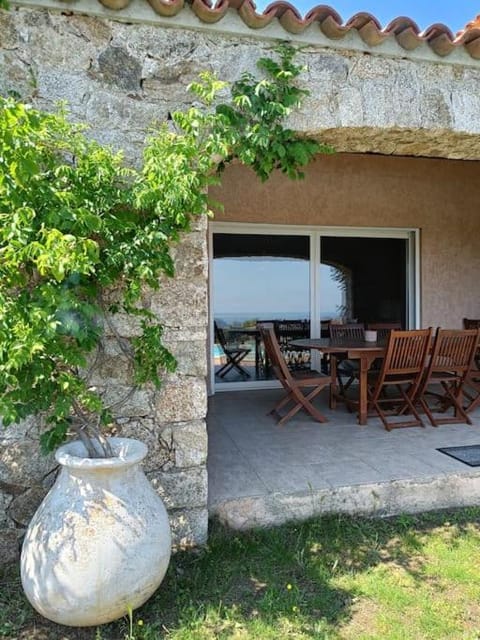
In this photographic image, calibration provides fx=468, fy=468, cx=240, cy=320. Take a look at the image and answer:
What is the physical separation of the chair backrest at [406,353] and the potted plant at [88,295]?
2421 millimetres

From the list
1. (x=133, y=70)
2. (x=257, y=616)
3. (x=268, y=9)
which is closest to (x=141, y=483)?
(x=257, y=616)

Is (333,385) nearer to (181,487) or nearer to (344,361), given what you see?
(344,361)

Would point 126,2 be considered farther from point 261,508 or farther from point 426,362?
point 426,362

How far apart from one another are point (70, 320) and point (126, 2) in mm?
1747

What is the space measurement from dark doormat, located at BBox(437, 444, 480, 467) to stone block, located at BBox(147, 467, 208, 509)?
6.58 feet

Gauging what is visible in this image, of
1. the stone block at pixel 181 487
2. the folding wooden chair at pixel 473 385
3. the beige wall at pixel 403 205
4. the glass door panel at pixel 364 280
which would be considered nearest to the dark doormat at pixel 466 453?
the folding wooden chair at pixel 473 385

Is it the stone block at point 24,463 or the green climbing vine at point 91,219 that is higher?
the green climbing vine at point 91,219

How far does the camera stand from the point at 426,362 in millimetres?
4676

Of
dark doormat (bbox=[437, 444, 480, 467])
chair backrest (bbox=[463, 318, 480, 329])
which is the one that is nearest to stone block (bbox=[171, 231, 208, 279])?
dark doormat (bbox=[437, 444, 480, 467])

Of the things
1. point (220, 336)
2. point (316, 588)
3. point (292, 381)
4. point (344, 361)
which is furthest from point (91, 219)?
point (220, 336)

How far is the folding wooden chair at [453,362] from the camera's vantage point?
4.53 m

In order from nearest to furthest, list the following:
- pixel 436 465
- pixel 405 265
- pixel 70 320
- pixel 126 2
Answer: pixel 70 320 → pixel 126 2 → pixel 436 465 → pixel 405 265

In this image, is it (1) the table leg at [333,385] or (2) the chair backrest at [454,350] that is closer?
(2) the chair backrest at [454,350]

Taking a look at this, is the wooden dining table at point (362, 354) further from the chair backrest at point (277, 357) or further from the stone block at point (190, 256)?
the stone block at point (190, 256)
